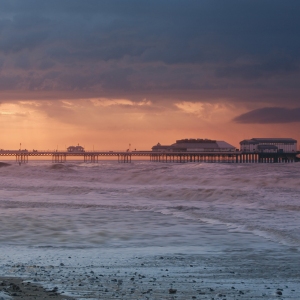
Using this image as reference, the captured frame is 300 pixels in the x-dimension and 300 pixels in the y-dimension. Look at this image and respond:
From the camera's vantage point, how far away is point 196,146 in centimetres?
15112

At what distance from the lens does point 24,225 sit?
44.8ft

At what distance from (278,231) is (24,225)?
6.19 metres

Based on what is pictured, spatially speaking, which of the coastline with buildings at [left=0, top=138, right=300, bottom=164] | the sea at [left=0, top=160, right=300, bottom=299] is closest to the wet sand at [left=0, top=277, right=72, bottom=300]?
the sea at [left=0, top=160, right=300, bottom=299]

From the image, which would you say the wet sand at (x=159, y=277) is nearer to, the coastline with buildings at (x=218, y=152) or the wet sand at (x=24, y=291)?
the wet sand at (x=24, y=291)

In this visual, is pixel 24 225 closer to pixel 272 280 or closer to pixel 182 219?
pixel 182 219

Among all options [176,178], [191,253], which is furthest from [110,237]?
[176,178]

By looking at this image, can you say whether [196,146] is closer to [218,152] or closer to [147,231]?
[218,152]

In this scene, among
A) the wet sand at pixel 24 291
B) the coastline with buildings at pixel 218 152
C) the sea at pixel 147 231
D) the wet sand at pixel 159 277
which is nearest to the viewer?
the wet sand at pixel 24 291

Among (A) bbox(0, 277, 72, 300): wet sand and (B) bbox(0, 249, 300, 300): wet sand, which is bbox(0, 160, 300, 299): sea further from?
(A) bbox(0, 277, 72, 300): wet sand

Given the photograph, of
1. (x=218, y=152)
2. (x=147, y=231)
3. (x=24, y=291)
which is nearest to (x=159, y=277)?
(x=24, y=291)

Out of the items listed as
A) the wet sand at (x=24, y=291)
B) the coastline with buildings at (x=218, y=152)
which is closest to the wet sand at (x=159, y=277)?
the wet sand at (x=24, y=291)

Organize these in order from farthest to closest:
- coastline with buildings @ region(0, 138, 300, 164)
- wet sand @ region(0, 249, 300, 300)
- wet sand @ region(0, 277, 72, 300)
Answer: coastline with buildings @ region(0, 138, 300, 164), wet sand @ region(0, 249, 300, 300), wet sand @ region(0, 277, 72, 300)

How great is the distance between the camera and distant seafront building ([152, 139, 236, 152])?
14838 centimetres

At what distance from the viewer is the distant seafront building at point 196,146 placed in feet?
487
